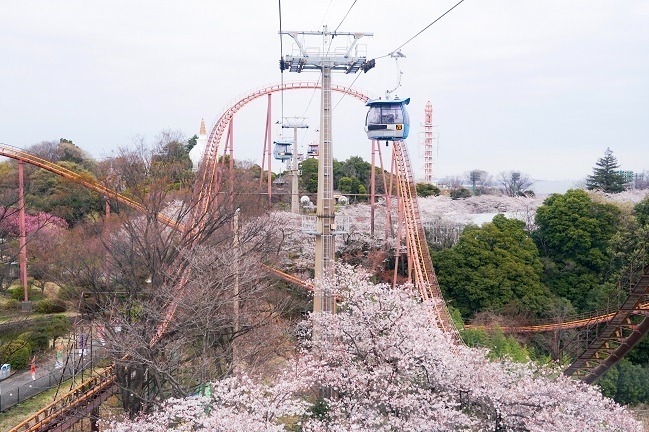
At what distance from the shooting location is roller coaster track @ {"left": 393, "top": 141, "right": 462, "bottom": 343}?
15.1m

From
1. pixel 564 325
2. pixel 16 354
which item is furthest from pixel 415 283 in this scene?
pixel 16 354

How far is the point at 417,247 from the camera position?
56.6 feet

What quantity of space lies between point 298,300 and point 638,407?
411 inches

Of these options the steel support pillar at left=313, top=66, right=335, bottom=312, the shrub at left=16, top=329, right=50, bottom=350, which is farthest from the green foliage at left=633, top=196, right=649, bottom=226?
the shrub at left=16, top=329, right=50, bottom=350

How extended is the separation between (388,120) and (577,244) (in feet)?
38.6

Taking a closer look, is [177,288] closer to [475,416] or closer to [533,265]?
[475,416]

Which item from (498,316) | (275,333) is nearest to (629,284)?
(498,316)

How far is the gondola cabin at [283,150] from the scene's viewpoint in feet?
113

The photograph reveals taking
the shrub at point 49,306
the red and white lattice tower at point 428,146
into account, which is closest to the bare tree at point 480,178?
the red and white lattice tower at point 428,146

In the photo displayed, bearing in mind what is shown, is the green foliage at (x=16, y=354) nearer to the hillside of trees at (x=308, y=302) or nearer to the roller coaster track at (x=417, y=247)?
the hillside of trees at (x=308, y=302)

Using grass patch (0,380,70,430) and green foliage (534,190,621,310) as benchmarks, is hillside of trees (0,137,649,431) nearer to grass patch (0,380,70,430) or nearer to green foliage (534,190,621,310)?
green foliage (534,190,621,310)

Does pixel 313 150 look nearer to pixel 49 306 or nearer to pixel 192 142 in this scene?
pixel 192 142

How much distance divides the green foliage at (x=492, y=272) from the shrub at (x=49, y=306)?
42.8 feet

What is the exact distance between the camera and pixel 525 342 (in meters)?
18.0
